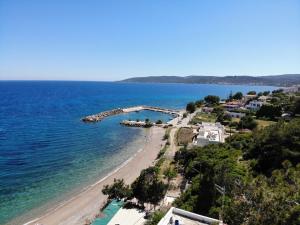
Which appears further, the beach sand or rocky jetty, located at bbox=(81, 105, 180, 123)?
rocky jetty, located at bbox=(81, 105, 180, 123)

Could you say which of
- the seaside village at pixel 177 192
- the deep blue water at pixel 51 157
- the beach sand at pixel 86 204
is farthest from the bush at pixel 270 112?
the beach sand at pixel 86 204

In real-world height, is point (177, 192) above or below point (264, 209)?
below

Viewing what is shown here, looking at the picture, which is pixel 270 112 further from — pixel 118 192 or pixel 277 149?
pixel 118 192

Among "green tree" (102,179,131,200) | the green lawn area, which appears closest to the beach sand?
"green tree" (102,179,131,200)

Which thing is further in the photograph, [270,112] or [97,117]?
[97,117]

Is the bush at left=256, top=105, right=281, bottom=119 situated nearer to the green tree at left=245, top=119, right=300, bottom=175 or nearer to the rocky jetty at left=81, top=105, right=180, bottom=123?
the rocky jetty at left=81, top=105, right=180, bottom=123

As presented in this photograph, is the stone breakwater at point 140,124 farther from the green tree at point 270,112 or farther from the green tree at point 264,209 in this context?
the green tree at point 264,209

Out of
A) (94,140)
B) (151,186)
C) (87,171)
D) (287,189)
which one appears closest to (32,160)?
(87,171)

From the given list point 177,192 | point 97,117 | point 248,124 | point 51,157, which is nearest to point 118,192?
point 177,192

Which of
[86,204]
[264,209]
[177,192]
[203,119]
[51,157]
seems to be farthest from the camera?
[203,119]
